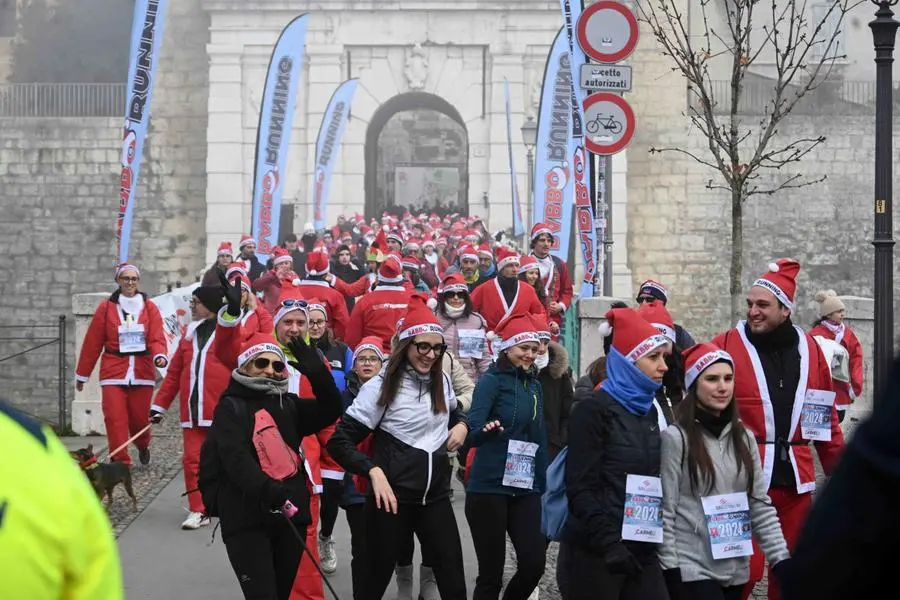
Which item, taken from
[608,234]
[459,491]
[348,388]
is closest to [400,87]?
[608,234]

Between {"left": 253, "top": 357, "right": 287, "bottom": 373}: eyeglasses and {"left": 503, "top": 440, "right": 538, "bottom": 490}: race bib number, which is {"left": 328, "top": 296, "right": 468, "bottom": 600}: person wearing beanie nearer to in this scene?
{"left": 503, "top": 440, "right": 538, "bottom": 490}: race bib number

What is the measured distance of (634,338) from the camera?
534 centimetres

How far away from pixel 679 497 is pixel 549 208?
47.0ft

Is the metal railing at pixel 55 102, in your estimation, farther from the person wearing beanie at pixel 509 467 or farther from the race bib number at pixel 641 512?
the race bib number at pixel 641 512

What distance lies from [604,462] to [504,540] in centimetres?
145

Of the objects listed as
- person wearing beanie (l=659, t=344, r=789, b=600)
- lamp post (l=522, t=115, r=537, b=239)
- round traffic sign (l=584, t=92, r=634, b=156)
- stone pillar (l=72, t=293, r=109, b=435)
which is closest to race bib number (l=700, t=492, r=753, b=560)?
person wearing beanie (l=659, t=344, r=789, b=600)

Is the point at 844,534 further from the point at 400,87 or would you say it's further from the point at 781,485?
the point at 400,87

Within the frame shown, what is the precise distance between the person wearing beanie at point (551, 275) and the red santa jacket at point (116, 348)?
3.49 m

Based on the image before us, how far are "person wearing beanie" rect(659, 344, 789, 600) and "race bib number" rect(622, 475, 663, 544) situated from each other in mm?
38

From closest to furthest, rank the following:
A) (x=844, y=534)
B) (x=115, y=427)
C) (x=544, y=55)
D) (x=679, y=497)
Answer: (x=844, y=534) → (x=679, y=497) → (x=115, y=427) → (x=544, y=55)

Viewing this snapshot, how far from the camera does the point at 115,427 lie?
11.1 m

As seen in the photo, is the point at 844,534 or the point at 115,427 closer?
the point at 844,534

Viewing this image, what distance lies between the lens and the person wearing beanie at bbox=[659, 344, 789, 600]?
17.1 ft

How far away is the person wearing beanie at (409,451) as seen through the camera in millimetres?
6320
